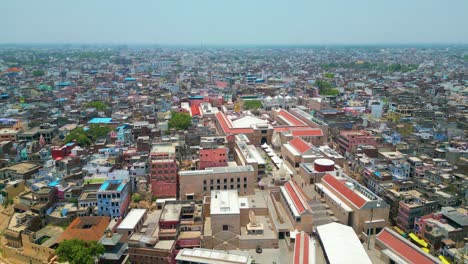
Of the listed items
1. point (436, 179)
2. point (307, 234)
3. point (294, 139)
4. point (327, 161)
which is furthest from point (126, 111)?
point (436, 179)

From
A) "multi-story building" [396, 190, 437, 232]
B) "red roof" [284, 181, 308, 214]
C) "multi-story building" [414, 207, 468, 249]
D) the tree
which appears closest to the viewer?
the tree

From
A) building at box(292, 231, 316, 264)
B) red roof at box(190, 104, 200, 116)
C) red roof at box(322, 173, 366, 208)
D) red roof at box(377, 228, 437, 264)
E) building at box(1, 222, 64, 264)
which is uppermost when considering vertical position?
red roof at box(190, 104, 200, 116)

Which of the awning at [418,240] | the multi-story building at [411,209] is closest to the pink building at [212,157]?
the multi-story building at [411,209]

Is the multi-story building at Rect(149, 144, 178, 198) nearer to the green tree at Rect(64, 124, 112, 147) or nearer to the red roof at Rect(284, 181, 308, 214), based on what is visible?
the red roof at Rect(284, 181, 308, 214)

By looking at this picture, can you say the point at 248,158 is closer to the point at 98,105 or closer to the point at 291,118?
the point at 291,118

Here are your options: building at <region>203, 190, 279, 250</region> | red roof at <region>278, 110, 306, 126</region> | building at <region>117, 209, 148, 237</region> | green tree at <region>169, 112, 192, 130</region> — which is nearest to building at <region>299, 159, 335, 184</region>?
building at <region>203, 190, 279, 250</region>

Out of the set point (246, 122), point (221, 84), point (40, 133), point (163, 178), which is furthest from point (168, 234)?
point (221, 84)

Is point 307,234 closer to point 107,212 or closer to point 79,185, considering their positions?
point 107,212
